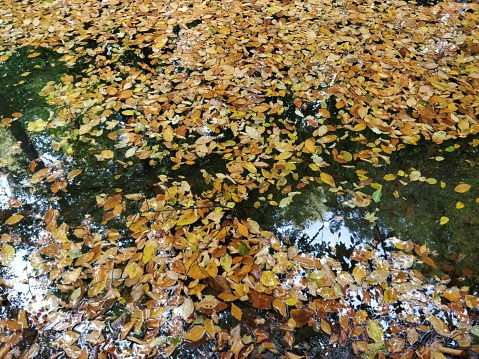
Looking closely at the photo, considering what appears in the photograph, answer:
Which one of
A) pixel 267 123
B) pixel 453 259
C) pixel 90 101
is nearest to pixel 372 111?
pixel 267 123

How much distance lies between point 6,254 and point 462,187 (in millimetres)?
3200

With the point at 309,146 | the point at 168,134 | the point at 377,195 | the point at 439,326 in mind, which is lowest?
the point at 439,326

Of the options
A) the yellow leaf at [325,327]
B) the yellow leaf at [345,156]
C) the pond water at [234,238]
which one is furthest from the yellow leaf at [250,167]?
the yellow leaf at [325,327]

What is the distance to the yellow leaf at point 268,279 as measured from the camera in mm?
2104

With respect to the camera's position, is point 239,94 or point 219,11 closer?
point 239,94

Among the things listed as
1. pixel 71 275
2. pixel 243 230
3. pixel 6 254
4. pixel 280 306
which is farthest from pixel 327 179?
pixel 6 254

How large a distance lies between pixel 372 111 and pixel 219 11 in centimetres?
273

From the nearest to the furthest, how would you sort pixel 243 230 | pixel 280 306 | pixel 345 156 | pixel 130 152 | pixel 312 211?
pixel 280 306 → pixel 243 230 → pixel 312 211 → pixel 345 156 → pixel 130 152

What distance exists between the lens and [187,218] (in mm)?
2434

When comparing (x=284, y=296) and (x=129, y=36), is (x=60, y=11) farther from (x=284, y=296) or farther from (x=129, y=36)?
(x=284, y=296)

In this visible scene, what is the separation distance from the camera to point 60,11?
16.4 ft

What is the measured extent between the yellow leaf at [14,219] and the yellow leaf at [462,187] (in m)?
3.16

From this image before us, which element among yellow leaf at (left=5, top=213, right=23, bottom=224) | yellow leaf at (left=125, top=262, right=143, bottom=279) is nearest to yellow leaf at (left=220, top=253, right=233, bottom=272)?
Result: yellow leaf at (left=125, top=262, right=143, bottom=279)

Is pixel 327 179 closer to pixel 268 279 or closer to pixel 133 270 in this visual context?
pixel 268 279
